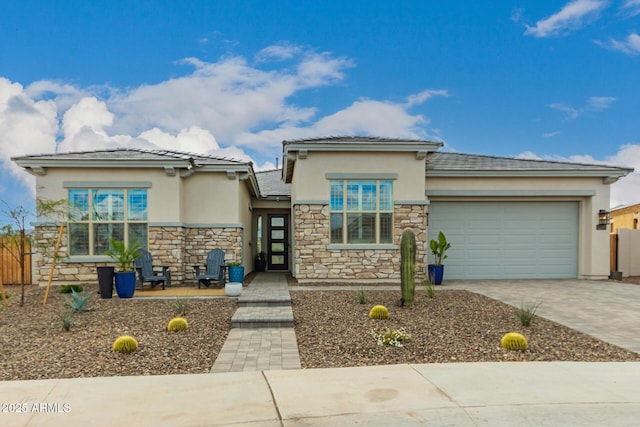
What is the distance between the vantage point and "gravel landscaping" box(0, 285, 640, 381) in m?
4.86

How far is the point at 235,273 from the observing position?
436 inches

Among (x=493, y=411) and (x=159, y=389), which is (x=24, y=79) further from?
(x=493, y=411)

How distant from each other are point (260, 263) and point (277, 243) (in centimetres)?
109

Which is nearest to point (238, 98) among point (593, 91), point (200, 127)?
point (200, 127)

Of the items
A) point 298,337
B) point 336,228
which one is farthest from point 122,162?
point 298,337

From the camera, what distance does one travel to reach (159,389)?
3943 millimetres

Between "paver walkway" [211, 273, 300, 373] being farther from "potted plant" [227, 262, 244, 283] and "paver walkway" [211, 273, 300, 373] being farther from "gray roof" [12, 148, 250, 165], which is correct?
"gray roof" [12, 148, 250, 165]

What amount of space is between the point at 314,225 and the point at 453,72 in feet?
23.9

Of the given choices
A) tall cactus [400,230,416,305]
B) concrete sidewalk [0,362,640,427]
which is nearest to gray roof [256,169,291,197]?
tall cactus [400,230,416,305]

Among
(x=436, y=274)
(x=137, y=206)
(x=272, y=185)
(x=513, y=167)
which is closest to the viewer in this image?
(x=137, y=206)

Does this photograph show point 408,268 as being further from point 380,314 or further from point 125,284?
point 125,284

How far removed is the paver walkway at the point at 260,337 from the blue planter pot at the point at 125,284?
8.87 feet

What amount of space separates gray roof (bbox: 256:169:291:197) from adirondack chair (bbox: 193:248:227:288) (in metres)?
4.96

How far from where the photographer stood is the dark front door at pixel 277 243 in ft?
53.6
